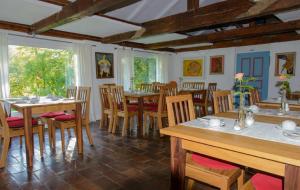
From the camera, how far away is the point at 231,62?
652 centimetres

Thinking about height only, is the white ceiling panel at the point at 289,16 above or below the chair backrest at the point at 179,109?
above

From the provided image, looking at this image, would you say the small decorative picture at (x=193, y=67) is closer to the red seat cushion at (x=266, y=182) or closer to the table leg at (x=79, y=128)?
the table leg at (x=79, y=128)

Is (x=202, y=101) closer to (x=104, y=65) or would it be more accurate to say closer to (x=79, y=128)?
(x=104, y=65)

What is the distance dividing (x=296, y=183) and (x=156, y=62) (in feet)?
21.6

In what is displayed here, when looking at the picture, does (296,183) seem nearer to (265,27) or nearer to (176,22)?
(176,22)

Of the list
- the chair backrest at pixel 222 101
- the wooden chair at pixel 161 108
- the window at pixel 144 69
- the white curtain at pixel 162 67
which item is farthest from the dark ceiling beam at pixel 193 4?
the white curtain at pixel 162 67

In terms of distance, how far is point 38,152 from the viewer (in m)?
3.08

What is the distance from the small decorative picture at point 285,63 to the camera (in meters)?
5.51

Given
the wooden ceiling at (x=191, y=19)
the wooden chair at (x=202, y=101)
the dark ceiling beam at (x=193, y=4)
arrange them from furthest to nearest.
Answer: the wooden chair at (x=202, y=101), the dark ceiling beam at (x=193, y=4), the wooden ceiling at (x=191, y=19)

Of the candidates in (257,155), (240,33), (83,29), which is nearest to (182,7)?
(240,33)

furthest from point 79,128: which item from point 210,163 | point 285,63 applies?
point 285,63

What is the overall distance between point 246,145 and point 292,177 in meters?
0.25

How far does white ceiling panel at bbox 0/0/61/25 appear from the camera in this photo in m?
3.00

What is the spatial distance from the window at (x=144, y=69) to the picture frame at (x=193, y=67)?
1.12m
